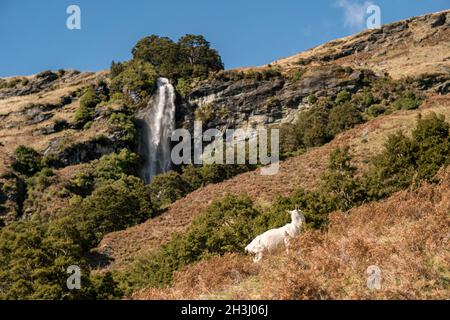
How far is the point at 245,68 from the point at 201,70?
35.2ft

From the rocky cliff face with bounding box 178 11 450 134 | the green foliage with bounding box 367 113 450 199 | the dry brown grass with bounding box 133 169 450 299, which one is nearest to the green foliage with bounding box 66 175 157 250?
the green foliage with bounding box 367 113 450 199

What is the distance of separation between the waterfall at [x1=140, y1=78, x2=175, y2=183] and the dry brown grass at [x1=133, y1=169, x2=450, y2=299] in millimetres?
77397

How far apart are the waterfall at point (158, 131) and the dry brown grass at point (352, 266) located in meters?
77.4

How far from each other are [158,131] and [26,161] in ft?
80.3

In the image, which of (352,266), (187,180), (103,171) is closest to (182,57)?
(103,171)

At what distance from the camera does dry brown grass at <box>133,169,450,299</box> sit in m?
8.86

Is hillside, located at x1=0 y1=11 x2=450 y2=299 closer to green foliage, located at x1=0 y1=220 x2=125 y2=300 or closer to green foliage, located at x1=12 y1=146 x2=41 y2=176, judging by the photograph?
green foliage, located at x1=0 y1=220 x2=125 y2=300

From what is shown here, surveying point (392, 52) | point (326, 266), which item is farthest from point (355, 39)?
point (326, 266)

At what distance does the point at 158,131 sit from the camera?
96.8m

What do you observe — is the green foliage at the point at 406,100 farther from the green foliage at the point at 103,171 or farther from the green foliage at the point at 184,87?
the green foliage at the point at 103,171

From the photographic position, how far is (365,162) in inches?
1842

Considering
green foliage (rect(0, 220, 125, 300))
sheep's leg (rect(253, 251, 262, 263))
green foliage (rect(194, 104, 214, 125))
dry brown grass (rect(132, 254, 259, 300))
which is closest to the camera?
dry brown grass (rect(132, 254, 259, 300))

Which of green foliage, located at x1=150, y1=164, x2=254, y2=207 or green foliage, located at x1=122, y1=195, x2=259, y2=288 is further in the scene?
green foliage, located at x1=150, y1=164, x2=254, y2=207
